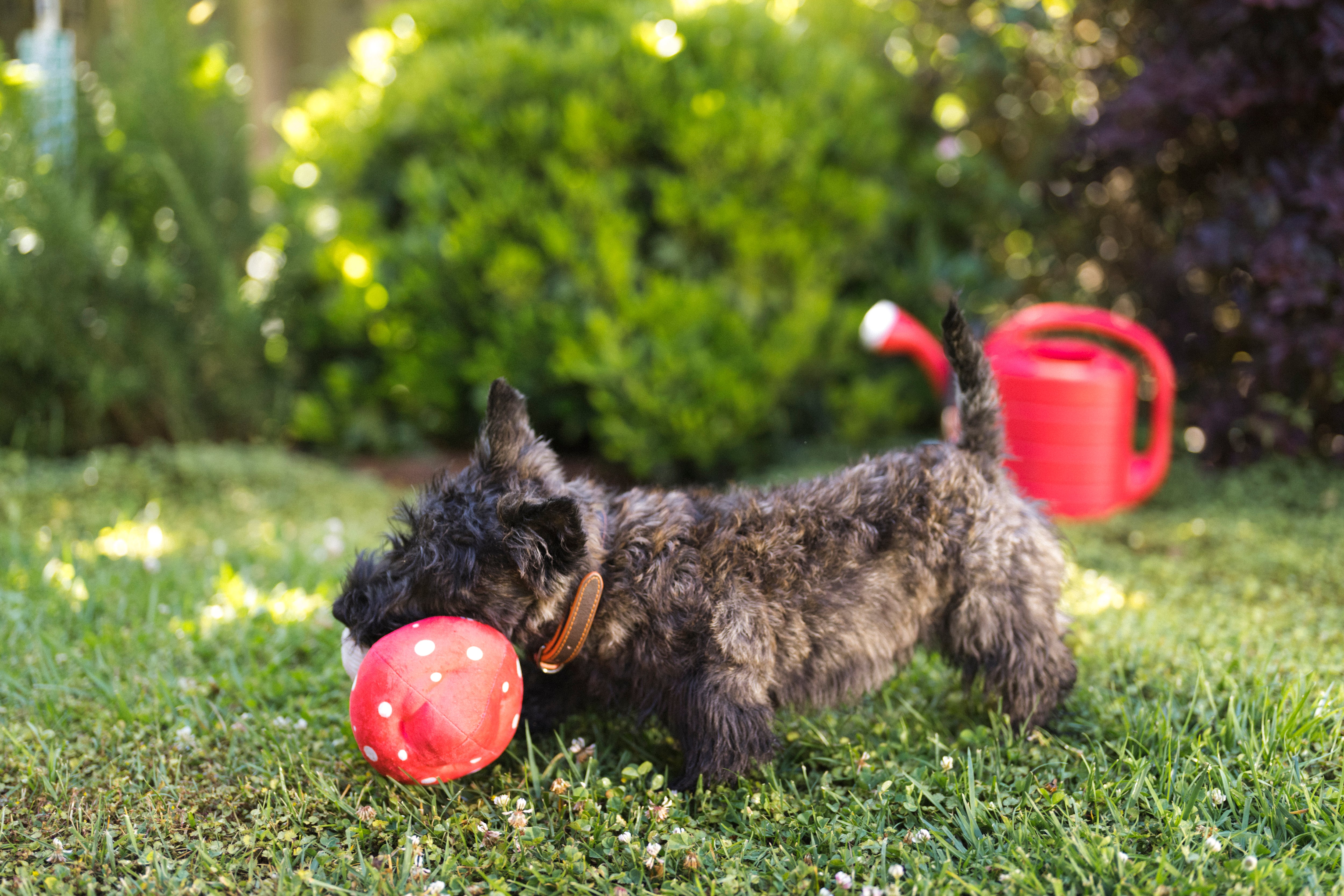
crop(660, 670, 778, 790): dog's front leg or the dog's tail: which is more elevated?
the dog's tail

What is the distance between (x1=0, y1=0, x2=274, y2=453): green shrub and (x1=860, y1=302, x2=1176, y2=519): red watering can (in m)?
Answer: 3.72

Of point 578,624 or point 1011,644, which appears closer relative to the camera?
point 578,624

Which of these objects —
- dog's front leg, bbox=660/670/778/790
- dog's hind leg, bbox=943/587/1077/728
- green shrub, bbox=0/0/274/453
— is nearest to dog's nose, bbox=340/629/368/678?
dog's front leg, bbox=660/670/778/790

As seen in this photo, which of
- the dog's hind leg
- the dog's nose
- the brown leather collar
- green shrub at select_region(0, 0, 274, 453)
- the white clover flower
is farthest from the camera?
green shrub at select_region(0, 0, 274, 453)

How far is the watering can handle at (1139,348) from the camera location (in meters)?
4.58

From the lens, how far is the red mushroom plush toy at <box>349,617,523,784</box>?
89.9 inches

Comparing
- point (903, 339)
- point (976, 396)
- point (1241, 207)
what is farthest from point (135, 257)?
point (1241, 207)

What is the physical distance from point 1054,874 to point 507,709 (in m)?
1.34

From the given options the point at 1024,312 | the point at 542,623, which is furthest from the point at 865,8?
the point at 542,623

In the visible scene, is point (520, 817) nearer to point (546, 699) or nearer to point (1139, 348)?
point (546, 699)

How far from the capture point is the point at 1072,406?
466cm

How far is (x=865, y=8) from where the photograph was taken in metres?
6.36

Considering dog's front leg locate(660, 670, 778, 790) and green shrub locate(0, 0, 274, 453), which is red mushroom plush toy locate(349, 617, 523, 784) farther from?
green shrub locate(0, 0, 274, 453)

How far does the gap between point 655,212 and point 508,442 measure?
3.35 m
